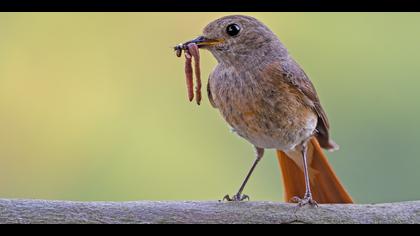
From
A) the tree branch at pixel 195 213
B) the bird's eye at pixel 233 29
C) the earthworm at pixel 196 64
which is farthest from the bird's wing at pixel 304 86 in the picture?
the tree branch at pixel 195 213

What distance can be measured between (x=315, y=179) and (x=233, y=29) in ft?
3.36

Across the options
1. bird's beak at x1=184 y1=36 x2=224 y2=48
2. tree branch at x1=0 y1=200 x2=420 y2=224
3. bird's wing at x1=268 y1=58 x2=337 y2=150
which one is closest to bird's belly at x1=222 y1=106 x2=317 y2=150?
bird's wing at x1=268 y1=58 x2=337 y2=150

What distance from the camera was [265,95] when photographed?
405 centimetres

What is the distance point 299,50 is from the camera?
5469 millimetres

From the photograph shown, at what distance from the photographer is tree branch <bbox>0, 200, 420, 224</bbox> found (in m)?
2.94

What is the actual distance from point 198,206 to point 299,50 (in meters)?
2.61

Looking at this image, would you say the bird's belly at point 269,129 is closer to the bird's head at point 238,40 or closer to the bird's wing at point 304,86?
the bird's wing at point 304,86
